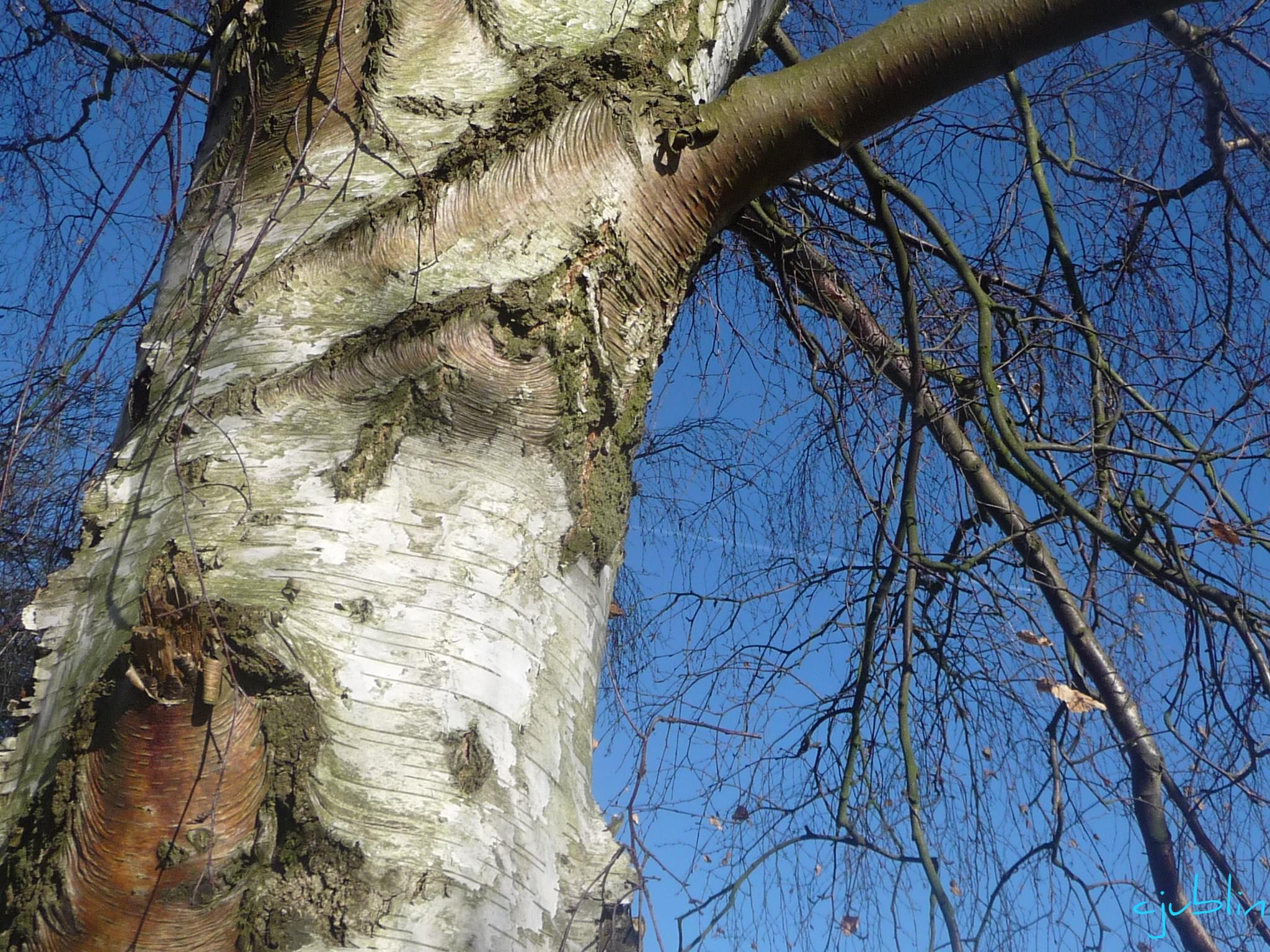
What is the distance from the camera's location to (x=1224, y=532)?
79.8 inches

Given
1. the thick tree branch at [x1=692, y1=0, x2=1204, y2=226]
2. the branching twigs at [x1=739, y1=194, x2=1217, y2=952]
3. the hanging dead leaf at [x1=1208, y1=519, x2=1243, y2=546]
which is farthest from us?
the branching twigs at [x1=739, y1=194, x2=1217, y2=952]

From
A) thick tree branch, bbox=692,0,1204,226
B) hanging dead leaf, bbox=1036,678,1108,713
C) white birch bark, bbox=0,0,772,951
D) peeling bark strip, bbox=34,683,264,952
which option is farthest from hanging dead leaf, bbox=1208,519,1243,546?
peeling bark strip, bbox=34,683,264,952

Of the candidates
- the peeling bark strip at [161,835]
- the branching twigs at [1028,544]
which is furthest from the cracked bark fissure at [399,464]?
the branching twigs at [1028,544]

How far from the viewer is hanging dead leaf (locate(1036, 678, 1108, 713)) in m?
2.21

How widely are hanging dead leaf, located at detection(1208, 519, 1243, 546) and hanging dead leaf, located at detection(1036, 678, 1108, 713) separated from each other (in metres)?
0.45

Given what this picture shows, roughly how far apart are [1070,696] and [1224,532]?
0.47 m

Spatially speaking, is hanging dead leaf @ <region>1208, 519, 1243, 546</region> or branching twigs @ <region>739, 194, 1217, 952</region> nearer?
hanging dead leaf @ <region>1208, 519, 1243, 546</region>

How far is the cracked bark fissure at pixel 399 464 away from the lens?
0.93m

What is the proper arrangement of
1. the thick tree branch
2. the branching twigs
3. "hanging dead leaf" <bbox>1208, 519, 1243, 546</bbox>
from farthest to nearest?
the branching twigs
"hanging dead leaf" <bbox>1208, 519, 1243, 546</bbox>
the thick tree branch

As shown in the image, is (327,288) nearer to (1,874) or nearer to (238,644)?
(238,644)

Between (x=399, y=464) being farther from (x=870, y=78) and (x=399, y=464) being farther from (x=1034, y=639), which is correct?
(x=1034, y=639)

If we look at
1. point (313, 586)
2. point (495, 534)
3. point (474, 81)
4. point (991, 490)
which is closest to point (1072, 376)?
point (991, 490)

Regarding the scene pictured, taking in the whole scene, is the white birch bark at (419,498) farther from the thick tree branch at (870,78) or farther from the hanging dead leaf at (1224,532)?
the hanging dead leaf at (1224,532)

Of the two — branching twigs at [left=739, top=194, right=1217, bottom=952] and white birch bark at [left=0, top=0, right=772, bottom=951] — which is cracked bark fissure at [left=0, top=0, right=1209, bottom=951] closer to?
white birch bark at [left=0, top=0, right=772, bottom=951]
